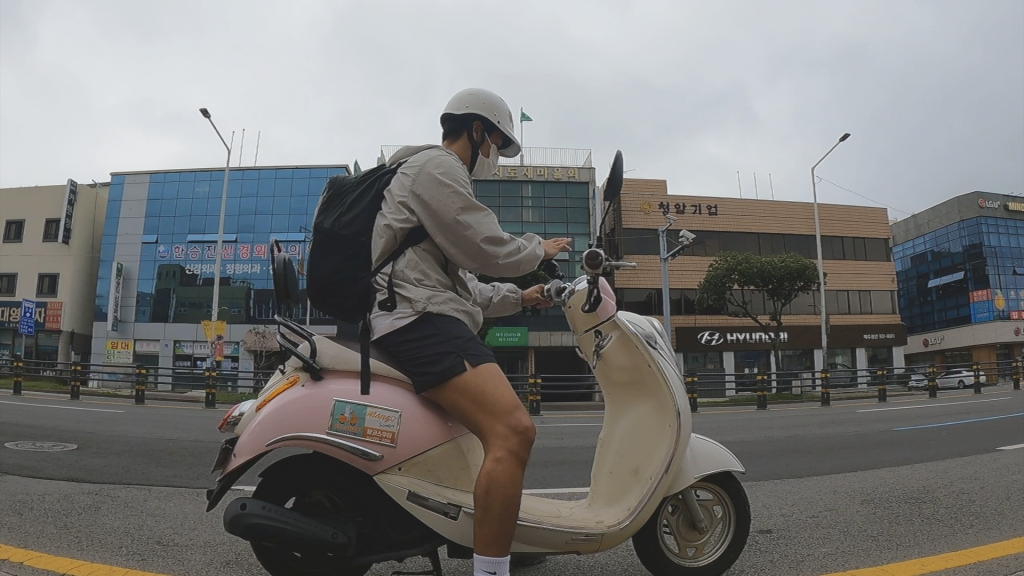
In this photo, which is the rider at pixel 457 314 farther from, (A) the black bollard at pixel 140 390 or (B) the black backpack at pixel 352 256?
(A) the black bollard at pixel 140 390

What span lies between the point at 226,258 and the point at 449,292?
125 ft

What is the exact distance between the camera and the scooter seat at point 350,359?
212cm

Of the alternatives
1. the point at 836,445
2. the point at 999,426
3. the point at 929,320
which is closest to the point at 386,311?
the point at 836,445

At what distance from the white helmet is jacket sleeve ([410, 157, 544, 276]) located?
11.4 inches

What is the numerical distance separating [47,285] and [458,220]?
143ft

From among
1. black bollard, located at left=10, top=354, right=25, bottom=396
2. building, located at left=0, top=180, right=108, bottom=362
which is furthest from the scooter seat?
building, located at left=0, top=180, right=108, bottom=362

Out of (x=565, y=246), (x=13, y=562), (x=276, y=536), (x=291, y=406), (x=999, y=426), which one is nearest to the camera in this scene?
(x=276, y=536)

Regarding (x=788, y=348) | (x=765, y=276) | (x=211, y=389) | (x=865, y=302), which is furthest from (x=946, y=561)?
(x=865, y=302)

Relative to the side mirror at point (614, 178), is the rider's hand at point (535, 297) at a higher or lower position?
lower

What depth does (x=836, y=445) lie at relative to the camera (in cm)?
695

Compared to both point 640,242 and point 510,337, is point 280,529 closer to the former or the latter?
point 510,337

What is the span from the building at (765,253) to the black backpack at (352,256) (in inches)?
1190

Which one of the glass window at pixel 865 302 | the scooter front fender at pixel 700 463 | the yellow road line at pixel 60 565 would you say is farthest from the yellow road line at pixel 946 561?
the glass window at pixel 865 302

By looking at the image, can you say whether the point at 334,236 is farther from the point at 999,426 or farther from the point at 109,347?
the point at 109,347
